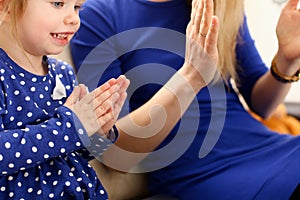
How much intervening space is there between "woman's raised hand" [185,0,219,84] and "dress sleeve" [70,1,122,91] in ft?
0.58

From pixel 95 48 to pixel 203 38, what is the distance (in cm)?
24

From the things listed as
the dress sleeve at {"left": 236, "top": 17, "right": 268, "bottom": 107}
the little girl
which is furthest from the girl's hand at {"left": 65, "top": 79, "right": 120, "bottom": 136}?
A: the dress sleeve at {"left": 236, "top": 17, "right": 268, "bottom": 107}

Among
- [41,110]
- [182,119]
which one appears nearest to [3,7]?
[41,110]

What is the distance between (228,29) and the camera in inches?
48.3

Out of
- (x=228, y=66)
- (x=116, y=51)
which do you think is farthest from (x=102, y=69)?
(x=228, y=66)

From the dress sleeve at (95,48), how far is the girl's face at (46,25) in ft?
0.78

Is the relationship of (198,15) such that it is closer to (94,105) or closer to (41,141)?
(94,105)

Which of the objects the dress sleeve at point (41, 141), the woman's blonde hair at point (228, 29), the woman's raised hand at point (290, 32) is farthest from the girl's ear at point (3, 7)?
the woman's raised hand at point (290, 32)

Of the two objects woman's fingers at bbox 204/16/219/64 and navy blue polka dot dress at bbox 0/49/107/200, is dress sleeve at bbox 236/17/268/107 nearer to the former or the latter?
woman's fingers at bbox 204/16/219/64

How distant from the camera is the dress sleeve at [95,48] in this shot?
108 cm

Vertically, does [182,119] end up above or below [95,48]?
below

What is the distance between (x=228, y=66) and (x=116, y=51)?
0.91ft

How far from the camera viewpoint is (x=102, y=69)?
3.57 feet

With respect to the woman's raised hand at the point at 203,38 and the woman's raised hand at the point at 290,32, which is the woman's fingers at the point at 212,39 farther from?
the woman's raised hand at the point at 290,32
